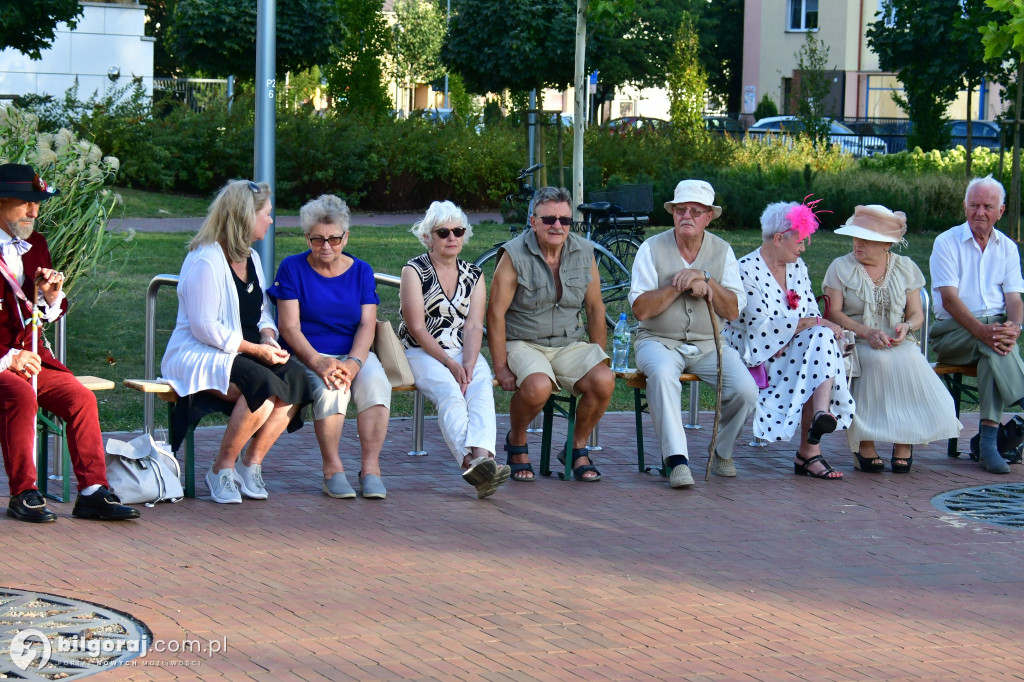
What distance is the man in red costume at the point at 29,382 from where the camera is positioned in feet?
18.6

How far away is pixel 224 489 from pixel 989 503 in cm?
374

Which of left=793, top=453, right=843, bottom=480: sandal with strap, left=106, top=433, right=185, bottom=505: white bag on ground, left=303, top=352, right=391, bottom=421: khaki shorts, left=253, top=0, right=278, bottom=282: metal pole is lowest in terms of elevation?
left=793, top=453, right=843, bottom=480: sandal with strap

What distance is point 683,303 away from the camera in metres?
7.19

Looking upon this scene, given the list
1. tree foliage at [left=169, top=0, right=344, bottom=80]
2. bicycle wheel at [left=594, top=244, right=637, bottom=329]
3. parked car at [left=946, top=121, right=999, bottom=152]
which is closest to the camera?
bicycle wheel at [left=594, top=244, right=637, bottom=329]

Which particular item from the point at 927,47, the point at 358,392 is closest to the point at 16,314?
the point at 358,392

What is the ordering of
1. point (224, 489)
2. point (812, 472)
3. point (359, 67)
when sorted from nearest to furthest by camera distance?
point (224, 489)
point (812, 472)
point (359, 67)

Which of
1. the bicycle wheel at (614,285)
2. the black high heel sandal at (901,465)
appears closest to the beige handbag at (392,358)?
the black high heel sandal at (901,465)

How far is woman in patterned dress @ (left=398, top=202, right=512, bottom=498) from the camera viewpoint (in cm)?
654

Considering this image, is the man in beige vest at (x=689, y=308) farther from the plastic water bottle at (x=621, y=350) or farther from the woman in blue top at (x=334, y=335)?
the woman in blue top at (x=334, y=335)

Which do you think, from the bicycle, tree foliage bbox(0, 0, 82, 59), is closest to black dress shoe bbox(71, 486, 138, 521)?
the bicycle

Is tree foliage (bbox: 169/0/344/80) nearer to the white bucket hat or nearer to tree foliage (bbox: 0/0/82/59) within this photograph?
tree foliage (bbox: 0/0/82/59)

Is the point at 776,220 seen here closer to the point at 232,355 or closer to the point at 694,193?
the point at 694,193

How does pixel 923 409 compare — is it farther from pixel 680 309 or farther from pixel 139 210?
pixel 139 210

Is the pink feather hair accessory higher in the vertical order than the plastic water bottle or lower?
higher
